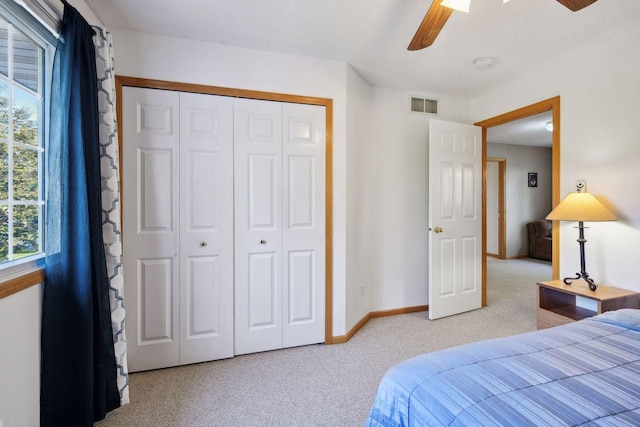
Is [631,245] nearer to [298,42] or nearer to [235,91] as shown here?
[298,42]

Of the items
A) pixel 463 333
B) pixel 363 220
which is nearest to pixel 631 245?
pixel 463 333

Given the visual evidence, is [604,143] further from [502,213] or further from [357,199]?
[502,213]

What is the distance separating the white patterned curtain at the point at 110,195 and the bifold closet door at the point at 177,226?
390 mm

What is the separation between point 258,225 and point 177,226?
58 centimetres

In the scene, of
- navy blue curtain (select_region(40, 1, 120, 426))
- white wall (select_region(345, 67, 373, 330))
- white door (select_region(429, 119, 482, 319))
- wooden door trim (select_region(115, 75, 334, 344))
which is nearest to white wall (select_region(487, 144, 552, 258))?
white door (select_region(429, 119, 482, 319))

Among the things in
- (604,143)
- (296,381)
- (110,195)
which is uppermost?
(604,143)

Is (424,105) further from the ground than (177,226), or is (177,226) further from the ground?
(424,105)

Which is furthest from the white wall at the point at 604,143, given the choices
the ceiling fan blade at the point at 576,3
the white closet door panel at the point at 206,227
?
the white closet door panel at the point at 206,227

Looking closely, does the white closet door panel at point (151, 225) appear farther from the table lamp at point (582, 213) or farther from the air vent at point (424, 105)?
the table lamp at point (582, 213)

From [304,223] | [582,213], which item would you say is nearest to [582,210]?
[582,213]

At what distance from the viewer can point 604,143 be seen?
2.31 metres

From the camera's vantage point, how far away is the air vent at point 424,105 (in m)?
3.27

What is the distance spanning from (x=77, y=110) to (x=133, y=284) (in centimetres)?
121

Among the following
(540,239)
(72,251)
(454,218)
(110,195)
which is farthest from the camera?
(540,239)
